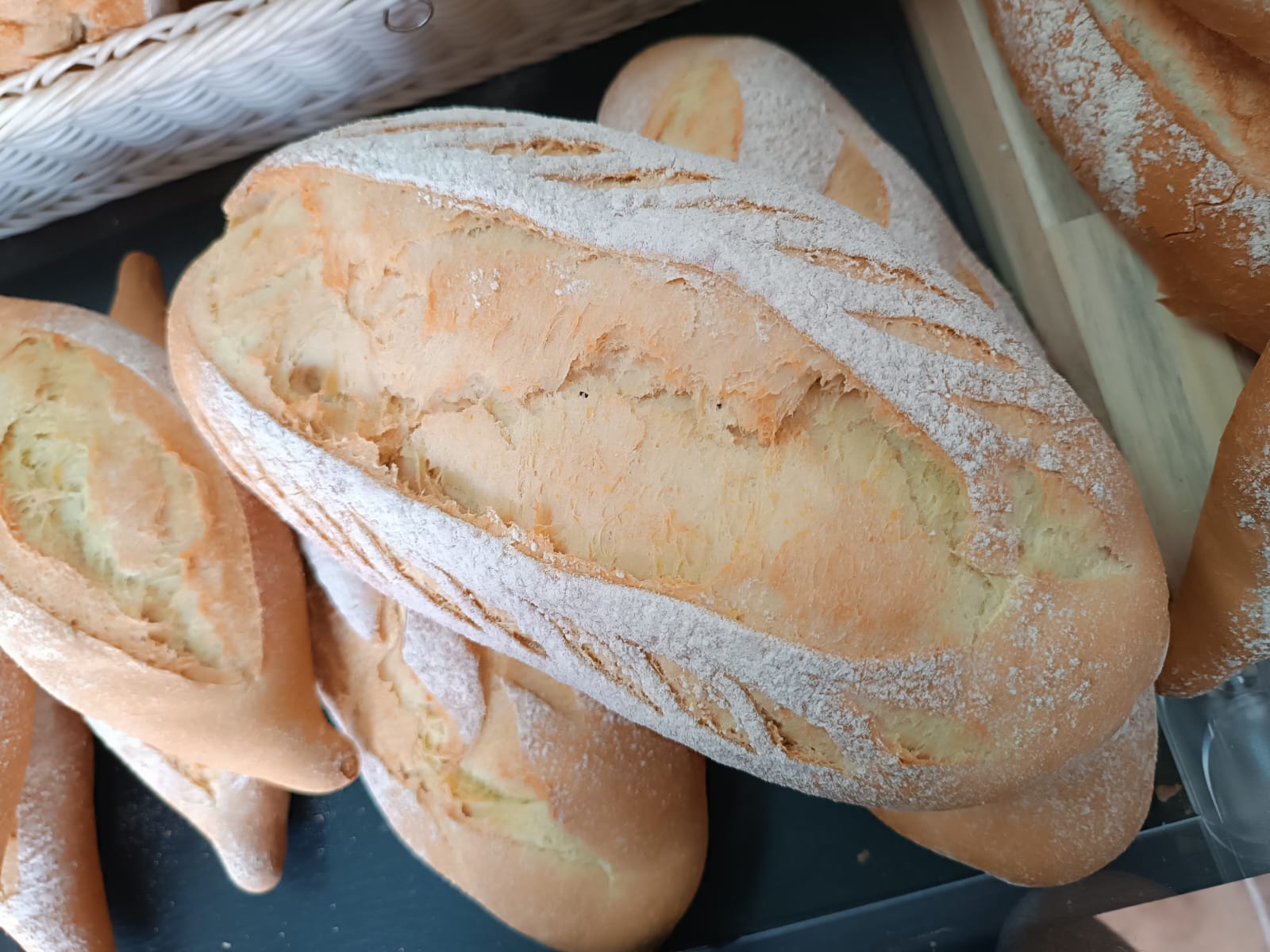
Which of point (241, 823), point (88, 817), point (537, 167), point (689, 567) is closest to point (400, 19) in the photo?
point (537, 167)

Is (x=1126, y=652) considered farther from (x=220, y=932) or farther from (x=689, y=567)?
(x=220, y=932)

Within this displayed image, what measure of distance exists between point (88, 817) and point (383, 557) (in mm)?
667

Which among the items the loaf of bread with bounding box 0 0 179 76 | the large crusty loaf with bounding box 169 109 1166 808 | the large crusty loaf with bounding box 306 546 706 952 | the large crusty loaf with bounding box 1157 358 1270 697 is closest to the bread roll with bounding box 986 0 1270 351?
the large crusty loaf with bounding box 1157 358 1270 697

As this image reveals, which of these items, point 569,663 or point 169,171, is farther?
point 169,171

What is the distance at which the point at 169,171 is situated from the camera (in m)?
1.13

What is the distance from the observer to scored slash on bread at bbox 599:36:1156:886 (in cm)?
81

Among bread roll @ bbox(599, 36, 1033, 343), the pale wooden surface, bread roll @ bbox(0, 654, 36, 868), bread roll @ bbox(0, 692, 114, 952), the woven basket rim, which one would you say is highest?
the woven basket rim

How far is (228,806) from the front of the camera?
1012 millimetres

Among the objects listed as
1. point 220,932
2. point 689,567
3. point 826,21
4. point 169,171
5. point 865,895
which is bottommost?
point 220,932

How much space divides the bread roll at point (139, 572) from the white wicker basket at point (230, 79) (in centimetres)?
24

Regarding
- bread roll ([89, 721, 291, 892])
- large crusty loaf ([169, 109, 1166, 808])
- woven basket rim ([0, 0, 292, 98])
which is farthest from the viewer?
bread roll ([89, 721, 291, 892])

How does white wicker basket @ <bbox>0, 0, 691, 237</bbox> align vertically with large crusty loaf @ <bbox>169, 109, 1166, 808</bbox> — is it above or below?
above

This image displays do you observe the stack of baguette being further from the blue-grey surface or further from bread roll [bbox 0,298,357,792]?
bread roll [bbox 0,298,357,792]

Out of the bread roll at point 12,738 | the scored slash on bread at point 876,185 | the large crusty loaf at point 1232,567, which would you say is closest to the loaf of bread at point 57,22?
the scored slash on bread at point 876,185
